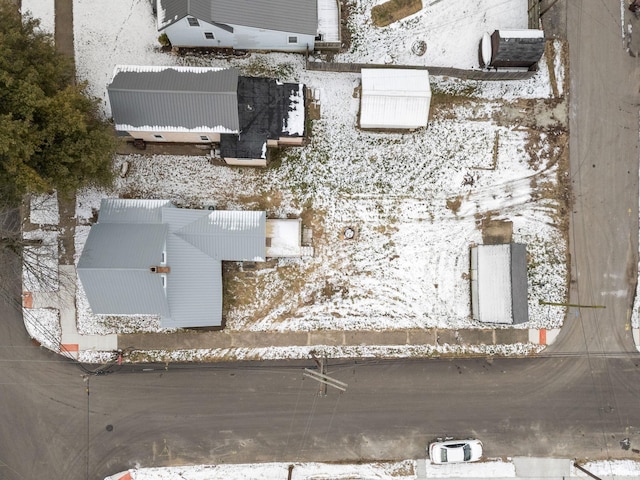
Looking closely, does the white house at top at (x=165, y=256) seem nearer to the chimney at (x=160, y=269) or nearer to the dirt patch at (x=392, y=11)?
the chimney at (x=160, y=269)

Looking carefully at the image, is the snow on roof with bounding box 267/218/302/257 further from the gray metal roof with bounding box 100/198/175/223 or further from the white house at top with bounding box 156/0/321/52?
the white house at top with bounding box 156/0/321/52

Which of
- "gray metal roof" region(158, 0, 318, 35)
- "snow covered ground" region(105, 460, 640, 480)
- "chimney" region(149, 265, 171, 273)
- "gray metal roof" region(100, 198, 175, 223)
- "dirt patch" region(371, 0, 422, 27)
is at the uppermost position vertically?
"dirt patch" region(371, 0, 422, 27)

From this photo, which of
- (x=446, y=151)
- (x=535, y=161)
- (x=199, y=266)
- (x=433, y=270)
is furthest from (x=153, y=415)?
(x=535, y=161)

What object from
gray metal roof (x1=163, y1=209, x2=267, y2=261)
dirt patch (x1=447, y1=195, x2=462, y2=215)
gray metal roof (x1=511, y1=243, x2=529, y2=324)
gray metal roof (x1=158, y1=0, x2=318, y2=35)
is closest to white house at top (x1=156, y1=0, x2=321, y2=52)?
gray metal roof (x1=158, y1=0, x2=318, y2=35)

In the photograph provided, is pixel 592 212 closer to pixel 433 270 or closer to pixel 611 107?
pixel 611 107

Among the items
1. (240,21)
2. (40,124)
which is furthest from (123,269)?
(240,21)

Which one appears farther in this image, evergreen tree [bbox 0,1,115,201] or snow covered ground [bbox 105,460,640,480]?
snow covered ground [bbox 105,460,640,480]
